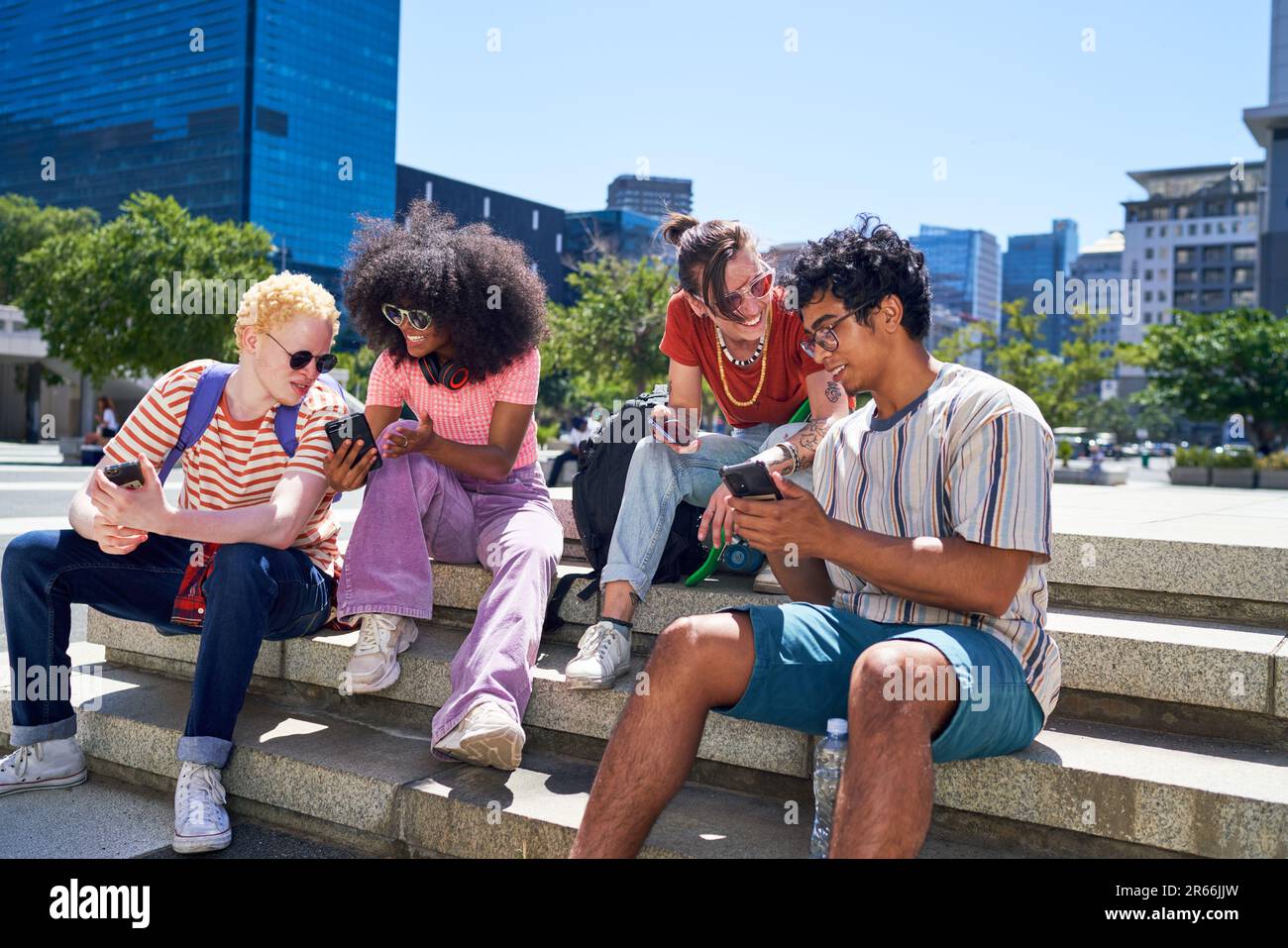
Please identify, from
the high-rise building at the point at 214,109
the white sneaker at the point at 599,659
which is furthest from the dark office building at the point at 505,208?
the white sneaker at the point at 599,659

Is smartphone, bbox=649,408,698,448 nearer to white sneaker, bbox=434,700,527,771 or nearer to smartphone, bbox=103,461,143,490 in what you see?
white sneaker, bbox=434,700,527,771

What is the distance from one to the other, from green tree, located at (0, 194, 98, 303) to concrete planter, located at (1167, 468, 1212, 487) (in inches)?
2092

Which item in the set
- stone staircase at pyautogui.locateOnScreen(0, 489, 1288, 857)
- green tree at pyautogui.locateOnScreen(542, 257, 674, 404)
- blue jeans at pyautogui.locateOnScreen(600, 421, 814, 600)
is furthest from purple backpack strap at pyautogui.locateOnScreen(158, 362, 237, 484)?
green tree at pyautogui.locateOnScreen(542, 257, 674, 404)

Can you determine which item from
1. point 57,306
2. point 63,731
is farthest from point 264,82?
point 63,731

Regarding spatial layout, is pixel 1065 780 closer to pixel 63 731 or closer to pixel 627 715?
pixel 627 715

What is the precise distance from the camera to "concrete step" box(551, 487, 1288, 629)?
3.06 m

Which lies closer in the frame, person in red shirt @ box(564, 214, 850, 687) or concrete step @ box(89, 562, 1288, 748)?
concrete step @ box(89, 562, 1288, 748)

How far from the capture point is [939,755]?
6.79 ft

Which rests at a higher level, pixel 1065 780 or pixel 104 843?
pixel 1065 780

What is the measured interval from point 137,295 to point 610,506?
25856mm

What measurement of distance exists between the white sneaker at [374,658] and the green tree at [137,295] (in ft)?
78.8

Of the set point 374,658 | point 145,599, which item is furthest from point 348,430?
point 145,599

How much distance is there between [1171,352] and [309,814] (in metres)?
31.0

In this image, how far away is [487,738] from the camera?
2.70m
